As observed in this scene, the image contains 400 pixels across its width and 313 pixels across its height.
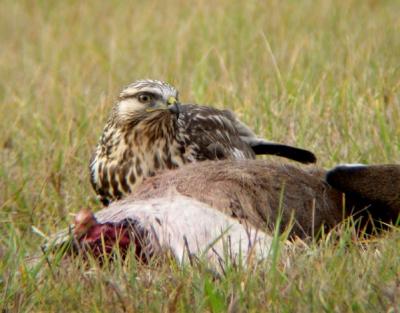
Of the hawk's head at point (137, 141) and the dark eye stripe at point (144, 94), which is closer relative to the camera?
the hawk's head at point (137, 141)

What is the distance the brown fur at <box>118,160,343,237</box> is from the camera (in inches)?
191

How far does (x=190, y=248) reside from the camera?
14.9ft

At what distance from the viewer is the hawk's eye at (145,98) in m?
6.38

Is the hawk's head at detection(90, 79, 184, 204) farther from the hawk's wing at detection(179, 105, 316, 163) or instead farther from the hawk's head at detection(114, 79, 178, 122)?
the hawk's wing at detection(179, 105, 316, 163)

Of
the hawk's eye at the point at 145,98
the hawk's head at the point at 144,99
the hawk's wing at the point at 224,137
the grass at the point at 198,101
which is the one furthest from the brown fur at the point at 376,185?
the hawk's eye at the point at 145,98

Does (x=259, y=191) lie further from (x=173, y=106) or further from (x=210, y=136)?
(x=210, y=136)

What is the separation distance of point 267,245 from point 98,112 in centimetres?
304

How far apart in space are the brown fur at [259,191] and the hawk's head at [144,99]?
1154mm

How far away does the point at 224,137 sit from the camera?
6527 millimetres

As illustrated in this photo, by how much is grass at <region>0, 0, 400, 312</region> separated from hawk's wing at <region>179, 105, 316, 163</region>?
15 cm

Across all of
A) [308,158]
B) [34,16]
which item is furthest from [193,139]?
[34,16]

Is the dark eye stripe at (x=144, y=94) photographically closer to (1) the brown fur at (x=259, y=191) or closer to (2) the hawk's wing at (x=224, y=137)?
(2) the hawk's wing at (x=224, y=137)

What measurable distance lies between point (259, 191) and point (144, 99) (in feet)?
5.35

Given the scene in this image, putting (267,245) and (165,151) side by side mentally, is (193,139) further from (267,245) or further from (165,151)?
(267,245)
